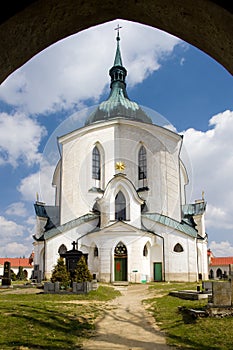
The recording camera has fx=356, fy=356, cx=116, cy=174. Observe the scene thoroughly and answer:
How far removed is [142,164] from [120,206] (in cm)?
677

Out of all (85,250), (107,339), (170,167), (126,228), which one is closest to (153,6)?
(107,339)

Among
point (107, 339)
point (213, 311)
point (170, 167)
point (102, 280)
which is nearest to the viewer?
point (107, 339)

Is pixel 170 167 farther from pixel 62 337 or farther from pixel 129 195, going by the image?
pixel 62 337

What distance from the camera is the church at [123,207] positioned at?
35094 millimetres

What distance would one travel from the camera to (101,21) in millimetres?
4434

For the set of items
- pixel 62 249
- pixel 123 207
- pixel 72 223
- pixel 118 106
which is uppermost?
pixel 118 106

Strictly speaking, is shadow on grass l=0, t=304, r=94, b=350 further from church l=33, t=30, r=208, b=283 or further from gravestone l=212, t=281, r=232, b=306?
church l=33, t=30, r=208, b=283

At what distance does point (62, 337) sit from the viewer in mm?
8641

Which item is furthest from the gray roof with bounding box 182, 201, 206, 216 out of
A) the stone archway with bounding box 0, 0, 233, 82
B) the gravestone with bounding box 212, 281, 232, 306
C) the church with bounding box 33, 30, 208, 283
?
the stone archway with bounding box 0, 0, 233, 82

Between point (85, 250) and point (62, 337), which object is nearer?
point (62, 337)

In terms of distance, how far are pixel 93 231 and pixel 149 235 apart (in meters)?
5.77

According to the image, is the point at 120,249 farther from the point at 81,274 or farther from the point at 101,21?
the point at 101,21

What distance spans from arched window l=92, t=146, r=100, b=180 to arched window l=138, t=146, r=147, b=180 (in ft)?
16.1

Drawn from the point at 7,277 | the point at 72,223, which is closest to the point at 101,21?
the point at 7,277
